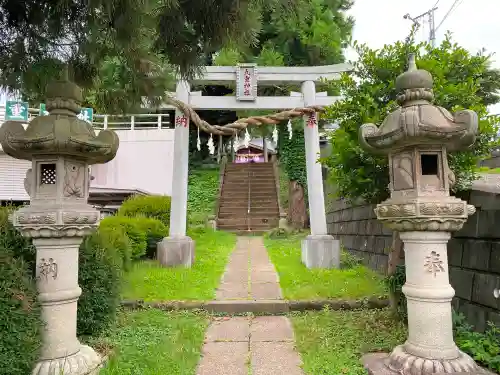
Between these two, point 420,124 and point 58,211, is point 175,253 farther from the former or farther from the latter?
point 420,124

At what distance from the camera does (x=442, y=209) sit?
260 centimetres

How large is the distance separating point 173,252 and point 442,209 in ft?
A: 17.5

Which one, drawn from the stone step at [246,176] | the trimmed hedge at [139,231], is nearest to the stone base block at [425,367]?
the trimmed hedge at [139,231]

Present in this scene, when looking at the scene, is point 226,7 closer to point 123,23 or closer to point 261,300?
point 123,23

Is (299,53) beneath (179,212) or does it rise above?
above

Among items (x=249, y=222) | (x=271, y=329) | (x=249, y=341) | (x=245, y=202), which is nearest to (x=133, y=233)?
(x=271, y=329)

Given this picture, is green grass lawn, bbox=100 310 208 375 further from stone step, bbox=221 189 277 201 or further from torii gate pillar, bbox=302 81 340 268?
stone step, bbox=221 189 277 201

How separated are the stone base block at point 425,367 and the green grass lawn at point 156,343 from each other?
1.55m

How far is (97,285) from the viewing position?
3.32 meters

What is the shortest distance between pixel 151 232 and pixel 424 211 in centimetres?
679

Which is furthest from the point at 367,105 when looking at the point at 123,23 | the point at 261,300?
the point at 261,300

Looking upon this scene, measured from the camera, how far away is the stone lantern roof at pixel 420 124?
2580 mm

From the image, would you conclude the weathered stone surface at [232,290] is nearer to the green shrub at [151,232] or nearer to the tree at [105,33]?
the green shrub at [151,232]

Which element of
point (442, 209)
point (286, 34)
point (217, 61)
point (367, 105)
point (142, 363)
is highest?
point (286, 34)
